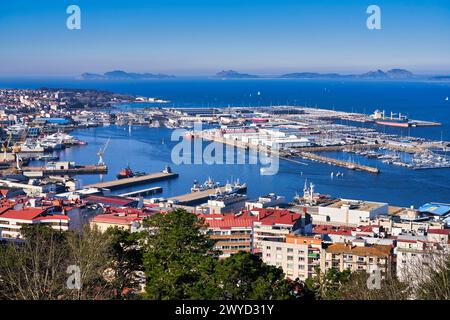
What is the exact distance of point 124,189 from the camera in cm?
1162

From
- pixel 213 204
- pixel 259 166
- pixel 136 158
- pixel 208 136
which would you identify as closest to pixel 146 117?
pixel 208 136

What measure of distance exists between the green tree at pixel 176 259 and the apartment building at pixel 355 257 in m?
1.78

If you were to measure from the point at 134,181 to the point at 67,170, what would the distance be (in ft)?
6.03

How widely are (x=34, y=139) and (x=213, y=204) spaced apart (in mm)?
10774

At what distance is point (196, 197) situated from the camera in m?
10.2

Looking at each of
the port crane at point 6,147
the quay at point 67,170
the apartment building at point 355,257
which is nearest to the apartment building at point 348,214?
the apartment building at point 355,257

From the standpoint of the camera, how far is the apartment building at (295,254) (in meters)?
5.44

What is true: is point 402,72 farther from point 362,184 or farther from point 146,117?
point 362,184

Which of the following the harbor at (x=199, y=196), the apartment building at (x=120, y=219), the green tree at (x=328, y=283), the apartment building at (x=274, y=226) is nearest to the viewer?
the green tree at (x=328, y=283)

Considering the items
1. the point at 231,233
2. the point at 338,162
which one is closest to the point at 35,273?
the point at 231,233

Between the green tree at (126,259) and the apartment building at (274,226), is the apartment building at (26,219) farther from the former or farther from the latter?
the green tree at (126,259)

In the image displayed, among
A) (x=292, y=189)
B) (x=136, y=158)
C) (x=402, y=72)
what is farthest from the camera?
(x=402, y=72)

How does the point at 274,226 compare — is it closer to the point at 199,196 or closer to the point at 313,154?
the point at 199,196

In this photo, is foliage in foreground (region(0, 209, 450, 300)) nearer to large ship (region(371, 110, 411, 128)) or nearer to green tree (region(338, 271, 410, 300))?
green tree (region(338, 271, 410, 300))
